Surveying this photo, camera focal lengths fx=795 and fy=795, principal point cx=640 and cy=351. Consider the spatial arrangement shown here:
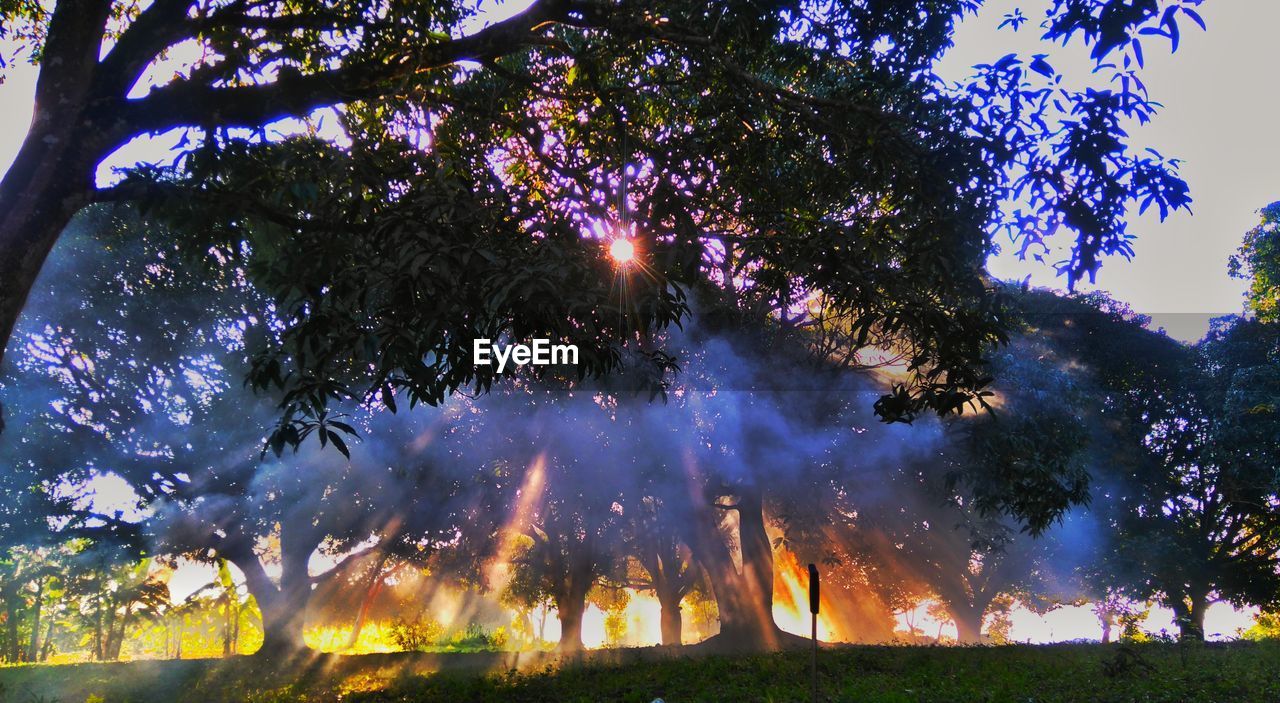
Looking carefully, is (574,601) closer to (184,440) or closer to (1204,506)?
(184,440)

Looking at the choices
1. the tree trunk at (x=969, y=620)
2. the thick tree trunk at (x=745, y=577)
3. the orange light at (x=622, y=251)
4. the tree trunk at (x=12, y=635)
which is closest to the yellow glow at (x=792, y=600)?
the tree trunk at (x=969, y=620)

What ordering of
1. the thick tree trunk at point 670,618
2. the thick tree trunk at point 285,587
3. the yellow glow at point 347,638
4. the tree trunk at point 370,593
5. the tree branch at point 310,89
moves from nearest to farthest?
the tree branch at point 310,89, the thick tree trunk at point 285,587, the tree trunk at point 370,593, the yellow glow at point 347,638, the thick tree trunk at point 670,618

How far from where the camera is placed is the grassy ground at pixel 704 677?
369 inches

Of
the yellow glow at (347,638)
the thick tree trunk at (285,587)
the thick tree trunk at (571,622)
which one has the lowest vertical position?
the yellow glow at (347,638)

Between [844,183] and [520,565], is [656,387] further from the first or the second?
[520,565]

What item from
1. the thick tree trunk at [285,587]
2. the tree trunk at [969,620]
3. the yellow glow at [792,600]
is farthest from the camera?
the yellow glow at [792,600]

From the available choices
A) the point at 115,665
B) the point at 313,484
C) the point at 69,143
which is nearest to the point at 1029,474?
the point at 69,143

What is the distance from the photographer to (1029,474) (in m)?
12.1

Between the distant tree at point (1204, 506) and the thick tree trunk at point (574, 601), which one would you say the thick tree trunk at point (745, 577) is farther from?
the distant tree at point (1204, 506)

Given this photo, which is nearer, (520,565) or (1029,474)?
(1029,474)

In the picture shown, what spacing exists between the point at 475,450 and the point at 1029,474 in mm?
10916

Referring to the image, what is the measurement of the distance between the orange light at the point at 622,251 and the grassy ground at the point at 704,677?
5873 mm

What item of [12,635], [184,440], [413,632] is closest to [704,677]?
[184,440]

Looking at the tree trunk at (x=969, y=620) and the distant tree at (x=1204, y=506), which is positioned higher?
the distant tree at (x=1204, y=506)
